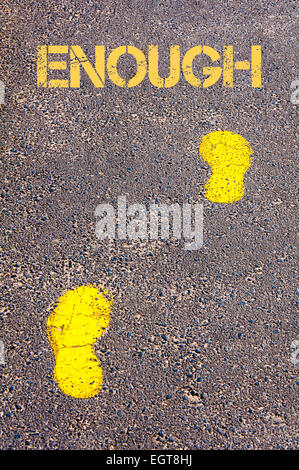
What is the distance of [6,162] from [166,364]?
1742mm

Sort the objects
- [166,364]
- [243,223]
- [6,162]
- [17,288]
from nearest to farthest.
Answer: [166,364]
[17,288]
[243,223]
[6,162]

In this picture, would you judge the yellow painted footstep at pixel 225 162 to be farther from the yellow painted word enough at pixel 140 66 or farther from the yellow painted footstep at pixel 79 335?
the yellow painted footstep at pixel 79 335

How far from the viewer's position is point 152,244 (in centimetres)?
312

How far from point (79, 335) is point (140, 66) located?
87.7 inches

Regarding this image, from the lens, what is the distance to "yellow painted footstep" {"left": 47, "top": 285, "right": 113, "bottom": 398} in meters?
2.65

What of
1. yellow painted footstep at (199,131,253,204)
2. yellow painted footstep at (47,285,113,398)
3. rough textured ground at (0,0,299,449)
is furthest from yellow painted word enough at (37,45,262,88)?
yellow painted footstep at (47,285,113,398)

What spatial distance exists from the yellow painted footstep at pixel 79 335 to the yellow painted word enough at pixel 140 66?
1781 mm

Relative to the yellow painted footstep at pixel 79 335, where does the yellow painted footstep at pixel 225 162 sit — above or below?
above

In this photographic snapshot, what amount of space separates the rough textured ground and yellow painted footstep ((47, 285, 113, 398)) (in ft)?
0.15

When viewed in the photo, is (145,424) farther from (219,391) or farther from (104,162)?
(104,162)

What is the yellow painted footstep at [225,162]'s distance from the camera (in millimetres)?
3328

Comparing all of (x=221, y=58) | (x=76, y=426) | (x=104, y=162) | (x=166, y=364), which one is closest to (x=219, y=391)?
(x=166, y=364)

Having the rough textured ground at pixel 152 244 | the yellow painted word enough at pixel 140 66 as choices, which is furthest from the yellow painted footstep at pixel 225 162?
the yellow painted word enough at pixel 140 66

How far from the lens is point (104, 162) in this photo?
11.4 feet
